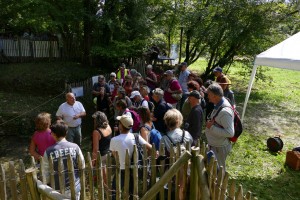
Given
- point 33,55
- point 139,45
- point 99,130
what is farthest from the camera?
point 33,55

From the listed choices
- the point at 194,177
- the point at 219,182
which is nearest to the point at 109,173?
the point at 194,177

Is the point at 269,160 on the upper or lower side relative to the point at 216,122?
lower

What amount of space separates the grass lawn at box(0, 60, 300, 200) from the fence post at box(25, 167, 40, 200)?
3948 millimetres

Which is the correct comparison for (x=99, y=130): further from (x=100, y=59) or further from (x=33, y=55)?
(x=33, y=55)

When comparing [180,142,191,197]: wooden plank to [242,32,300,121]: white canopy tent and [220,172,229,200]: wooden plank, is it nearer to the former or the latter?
[220,172,229,200]: wooden plank

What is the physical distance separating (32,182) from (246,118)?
8381 millimetres

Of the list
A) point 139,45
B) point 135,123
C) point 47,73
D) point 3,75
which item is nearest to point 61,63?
point 47,73

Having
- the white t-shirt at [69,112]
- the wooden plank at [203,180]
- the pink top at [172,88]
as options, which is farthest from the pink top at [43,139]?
the pink top at [172,88]

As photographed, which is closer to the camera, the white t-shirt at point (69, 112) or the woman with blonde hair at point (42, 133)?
the woman with blonde hair at point (42, 133)

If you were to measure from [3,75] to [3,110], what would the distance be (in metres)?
3.98

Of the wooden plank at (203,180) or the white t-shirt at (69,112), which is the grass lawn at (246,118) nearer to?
the white t-shirt at (69,112)

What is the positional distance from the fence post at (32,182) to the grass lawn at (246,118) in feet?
13.0

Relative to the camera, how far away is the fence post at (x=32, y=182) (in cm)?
304

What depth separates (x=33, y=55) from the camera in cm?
1537
